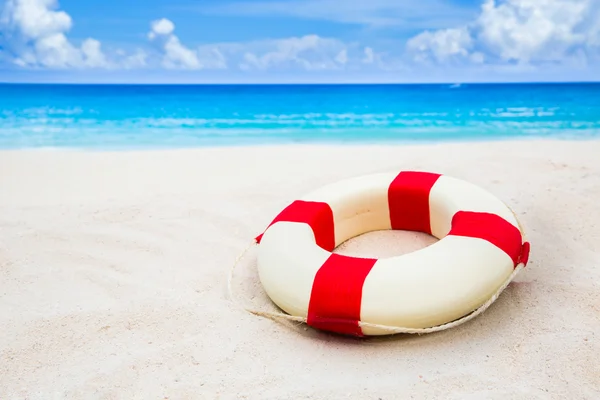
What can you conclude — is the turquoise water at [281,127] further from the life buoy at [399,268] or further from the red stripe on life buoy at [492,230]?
the red stripe on life buoy at [492,230]

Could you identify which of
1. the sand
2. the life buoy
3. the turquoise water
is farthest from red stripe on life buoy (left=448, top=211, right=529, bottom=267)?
the turquoise water

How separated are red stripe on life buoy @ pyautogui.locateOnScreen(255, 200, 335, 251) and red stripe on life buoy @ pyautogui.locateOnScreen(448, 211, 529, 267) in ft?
1.78

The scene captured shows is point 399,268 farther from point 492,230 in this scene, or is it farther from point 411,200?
point 411,200

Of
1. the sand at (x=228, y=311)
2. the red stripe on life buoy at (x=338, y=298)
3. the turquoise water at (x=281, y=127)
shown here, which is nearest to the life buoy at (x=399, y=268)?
the red stripe on life buoy at (x=338, y=298)

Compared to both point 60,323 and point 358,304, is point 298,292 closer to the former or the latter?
point 358,304

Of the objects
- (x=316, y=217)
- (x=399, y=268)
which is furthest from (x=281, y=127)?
(x=399, y=268)

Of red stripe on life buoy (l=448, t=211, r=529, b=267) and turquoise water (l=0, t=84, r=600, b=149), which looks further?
turquoise water (l=0, t=84, r=600, b=149)

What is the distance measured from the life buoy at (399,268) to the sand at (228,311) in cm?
12

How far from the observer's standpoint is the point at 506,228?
1.99m

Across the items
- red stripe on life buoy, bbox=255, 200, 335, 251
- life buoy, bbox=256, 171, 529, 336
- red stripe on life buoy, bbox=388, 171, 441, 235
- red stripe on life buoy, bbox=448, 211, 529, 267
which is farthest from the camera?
red stripe on life buoy, bbox=388, 171, 441, 235

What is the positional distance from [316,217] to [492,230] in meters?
0.70

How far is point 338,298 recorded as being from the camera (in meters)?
1.74

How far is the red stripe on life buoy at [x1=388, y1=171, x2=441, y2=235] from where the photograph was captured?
2385 millimetres

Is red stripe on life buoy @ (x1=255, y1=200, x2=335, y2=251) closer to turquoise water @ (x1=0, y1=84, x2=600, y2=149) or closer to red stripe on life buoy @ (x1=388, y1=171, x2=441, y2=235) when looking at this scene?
red stripe on life buoy @ (x1=388, y1=171, x2=441, y2=235)
